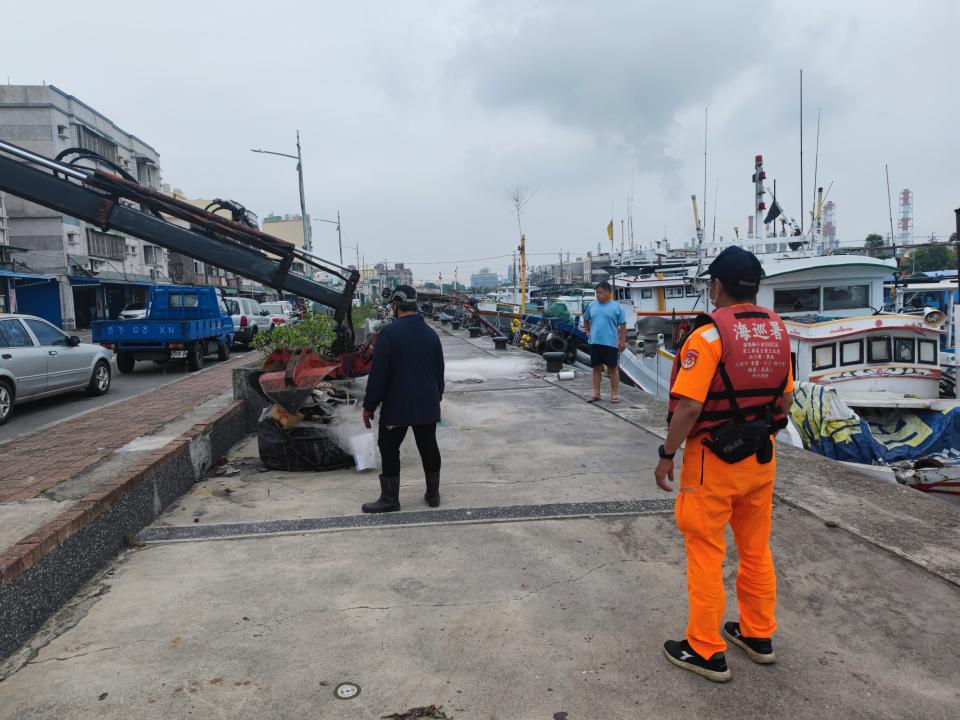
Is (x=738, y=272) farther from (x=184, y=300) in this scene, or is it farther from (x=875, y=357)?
(x=184, y=300)

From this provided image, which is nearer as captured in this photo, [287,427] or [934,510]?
[934,510]

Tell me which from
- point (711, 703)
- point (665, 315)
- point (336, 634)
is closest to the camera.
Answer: point (711, 703)

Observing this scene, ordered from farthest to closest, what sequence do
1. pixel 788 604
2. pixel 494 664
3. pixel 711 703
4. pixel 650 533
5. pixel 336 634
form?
pixel 650 533
pixel 788 604
pixel 336 634
pixel 494 664
pixel 711 703

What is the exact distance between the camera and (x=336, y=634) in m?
2.95

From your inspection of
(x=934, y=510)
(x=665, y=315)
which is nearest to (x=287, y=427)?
(x=934, y=510)

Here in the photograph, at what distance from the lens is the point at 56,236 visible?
114ft

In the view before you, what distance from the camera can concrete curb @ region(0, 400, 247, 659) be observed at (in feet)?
9.57

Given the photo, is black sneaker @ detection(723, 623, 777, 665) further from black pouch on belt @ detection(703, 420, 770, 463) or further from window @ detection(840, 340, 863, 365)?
window @ detection(840, 340, 863, 365)

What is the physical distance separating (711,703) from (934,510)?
9.66 ft

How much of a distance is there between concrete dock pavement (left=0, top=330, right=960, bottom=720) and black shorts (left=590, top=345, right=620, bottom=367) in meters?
3.48

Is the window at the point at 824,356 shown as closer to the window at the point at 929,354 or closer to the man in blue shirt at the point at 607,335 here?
the window at the point at 929,354

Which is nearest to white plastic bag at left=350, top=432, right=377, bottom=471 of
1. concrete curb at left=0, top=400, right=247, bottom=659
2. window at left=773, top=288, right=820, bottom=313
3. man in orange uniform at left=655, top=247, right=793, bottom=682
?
concrete curb at left=0, top=400, right=247, bottom=659

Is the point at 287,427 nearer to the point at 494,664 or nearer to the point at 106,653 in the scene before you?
the point at 106,653

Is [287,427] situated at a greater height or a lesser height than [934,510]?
greater
